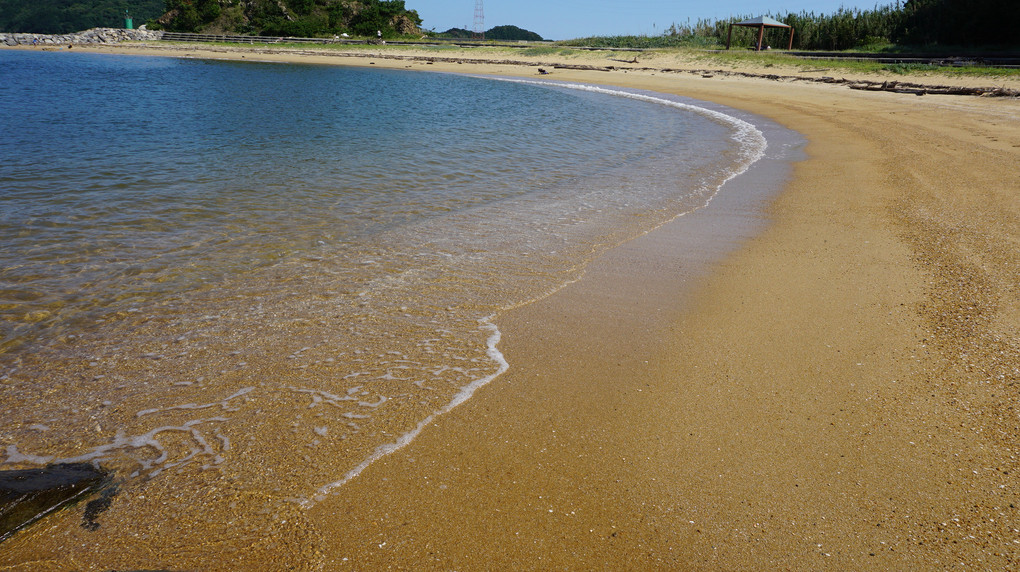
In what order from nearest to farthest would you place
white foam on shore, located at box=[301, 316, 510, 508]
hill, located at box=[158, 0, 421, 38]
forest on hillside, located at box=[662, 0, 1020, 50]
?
1. white foam on shore, located at box=[301, 316, 510, 508]
2. forest on hillside, located at box=[662, 0, 1020, 50]
3. hill, located at box=[158, 0, 421, 38]

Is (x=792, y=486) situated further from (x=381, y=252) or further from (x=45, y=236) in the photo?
(x=45, y=236)

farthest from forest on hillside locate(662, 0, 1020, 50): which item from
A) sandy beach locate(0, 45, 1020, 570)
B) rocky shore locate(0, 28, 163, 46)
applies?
rocky shore locate(0, 28, 163, 46)

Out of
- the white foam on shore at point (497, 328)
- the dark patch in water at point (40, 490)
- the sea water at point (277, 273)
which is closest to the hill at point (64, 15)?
the white foam on shore at point (497, 328)

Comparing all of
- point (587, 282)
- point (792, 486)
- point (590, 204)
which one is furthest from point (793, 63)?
point (792, 486)

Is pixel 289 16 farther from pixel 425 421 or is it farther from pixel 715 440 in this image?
pixel 715 440

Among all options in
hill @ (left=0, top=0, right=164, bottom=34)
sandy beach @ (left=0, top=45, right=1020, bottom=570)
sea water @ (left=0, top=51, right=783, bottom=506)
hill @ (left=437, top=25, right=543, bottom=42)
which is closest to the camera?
sandy beach @ (left=0, top=45, right=1020, bottom=570)

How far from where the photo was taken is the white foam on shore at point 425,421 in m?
2.55

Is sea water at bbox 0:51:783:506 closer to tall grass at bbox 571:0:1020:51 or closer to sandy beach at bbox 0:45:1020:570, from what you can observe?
sandy beach at bbox 0:45:1020:570

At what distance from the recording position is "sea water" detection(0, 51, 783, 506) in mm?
2971

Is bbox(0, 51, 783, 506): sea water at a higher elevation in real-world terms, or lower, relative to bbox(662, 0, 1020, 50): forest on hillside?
lower

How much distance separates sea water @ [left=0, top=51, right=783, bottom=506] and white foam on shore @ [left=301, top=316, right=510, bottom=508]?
14mm

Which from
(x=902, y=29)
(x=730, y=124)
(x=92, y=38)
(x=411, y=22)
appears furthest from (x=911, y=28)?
(x=92, y=38)

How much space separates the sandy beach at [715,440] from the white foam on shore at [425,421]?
0.05 metres

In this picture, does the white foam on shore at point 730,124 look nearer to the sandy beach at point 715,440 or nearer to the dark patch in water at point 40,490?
the sandy beach at point 715,440
